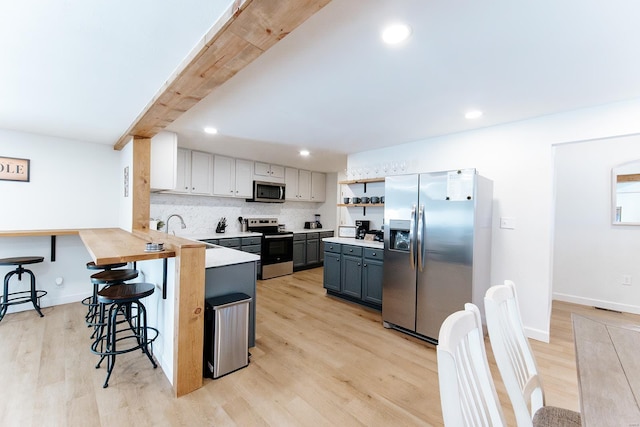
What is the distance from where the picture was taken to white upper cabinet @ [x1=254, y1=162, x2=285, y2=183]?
532 cm

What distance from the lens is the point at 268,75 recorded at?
1951mm

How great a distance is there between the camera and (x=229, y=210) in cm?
524

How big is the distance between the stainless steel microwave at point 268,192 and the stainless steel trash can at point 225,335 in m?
3.20

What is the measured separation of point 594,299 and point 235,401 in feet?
15.9

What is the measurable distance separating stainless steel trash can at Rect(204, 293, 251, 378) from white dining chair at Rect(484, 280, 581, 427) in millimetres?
1790

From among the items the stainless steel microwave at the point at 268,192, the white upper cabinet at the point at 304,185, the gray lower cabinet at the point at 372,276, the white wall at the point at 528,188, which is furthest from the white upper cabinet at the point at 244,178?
the white wall at the point at 528,188

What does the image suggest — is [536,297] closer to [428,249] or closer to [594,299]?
[428,249]

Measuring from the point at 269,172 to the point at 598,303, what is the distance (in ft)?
18.4

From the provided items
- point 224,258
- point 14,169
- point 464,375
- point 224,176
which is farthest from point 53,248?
point 464,375

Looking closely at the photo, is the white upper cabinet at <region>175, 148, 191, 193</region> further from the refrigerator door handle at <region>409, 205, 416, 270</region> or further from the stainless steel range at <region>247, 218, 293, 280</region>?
the refrigerator door handle at <region>409, 205, 416, 270</region>

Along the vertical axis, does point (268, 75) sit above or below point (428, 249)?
above

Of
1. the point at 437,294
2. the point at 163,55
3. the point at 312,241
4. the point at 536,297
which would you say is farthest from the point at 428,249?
the point at 312,241

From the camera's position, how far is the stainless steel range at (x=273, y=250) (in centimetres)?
496

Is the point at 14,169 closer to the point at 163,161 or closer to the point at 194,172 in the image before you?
the point at 163,161
